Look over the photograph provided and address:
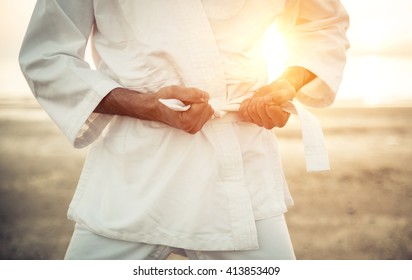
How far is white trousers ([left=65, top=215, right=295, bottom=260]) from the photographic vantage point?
88 cm

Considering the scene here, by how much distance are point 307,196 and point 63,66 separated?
3.13 metres

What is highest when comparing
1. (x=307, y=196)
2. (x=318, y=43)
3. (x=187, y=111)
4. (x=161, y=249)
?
(x=187, y=111)

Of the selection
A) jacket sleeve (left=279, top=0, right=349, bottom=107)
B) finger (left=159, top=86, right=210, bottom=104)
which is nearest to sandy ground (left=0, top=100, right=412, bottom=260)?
jacket sleeve (left=279, top=0, right=349, bottom=107)

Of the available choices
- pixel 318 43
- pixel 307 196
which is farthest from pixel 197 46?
pixel 307 196

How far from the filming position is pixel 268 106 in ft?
2.95

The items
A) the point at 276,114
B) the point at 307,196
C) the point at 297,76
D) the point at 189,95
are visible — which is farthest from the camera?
the point at 307,196

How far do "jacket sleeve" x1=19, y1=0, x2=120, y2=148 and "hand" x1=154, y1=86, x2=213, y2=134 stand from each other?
12cm

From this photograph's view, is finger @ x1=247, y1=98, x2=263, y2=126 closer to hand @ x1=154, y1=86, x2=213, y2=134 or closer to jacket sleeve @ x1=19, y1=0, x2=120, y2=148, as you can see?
hand @ x1=154, y1=86, x2=213, y2=134

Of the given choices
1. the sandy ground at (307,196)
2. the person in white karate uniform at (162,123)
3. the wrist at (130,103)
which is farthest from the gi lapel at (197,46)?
the sandy ground at (307,196)

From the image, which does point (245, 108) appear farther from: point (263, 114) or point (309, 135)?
point (309, 135)

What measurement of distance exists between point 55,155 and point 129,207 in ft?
14.3

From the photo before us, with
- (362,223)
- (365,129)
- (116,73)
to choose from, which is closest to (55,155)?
(362,223)

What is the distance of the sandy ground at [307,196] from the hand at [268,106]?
78.8 inches

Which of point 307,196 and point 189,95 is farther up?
point 189,95
